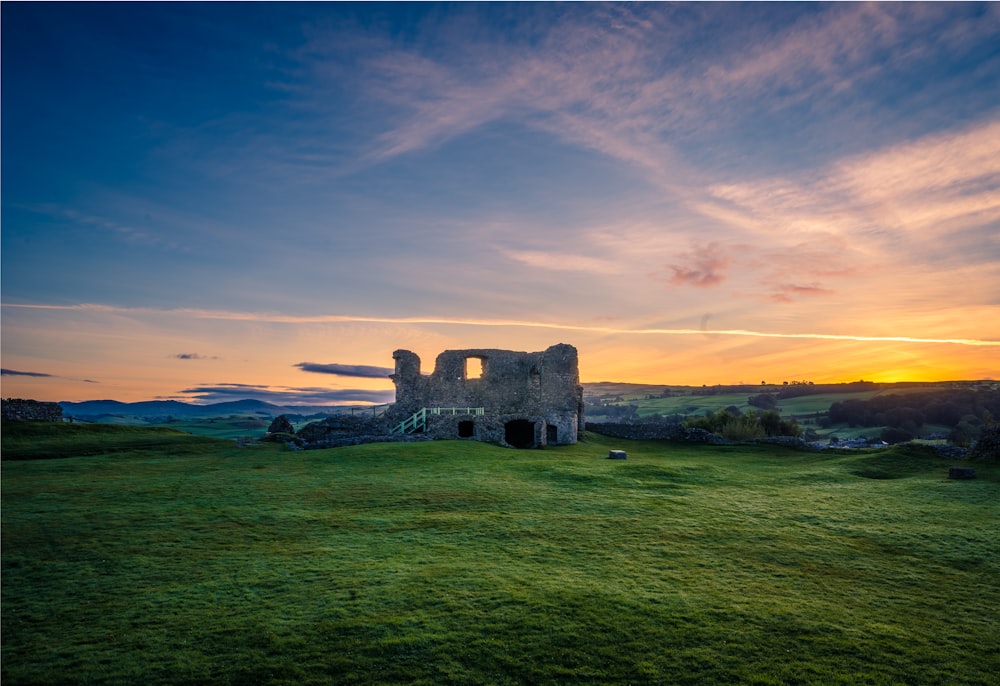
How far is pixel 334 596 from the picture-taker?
9062mm

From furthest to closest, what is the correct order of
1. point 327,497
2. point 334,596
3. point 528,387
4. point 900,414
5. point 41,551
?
point 900,414 → point 528,387 → point 327,497 → point 41,551 → point 334,596

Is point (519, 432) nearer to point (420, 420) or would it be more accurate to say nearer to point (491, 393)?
point (491, 393)

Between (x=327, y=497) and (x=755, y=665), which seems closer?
(x=755, y=665)

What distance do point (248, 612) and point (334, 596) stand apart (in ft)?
4.39

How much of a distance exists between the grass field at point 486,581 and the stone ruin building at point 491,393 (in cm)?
1826

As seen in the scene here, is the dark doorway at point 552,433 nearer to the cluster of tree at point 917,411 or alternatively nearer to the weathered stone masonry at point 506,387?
the weathered stone masonry at point 506,387

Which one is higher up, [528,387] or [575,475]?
[528,387]

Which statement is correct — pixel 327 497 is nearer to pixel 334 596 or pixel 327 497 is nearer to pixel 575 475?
pixel 334 596

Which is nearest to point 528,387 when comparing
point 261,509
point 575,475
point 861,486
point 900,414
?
point 575,475

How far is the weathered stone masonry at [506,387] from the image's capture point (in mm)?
39812

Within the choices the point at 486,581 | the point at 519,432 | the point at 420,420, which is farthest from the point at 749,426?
the point at 486,581

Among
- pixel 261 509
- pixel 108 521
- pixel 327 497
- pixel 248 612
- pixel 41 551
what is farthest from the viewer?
pixel 327 497

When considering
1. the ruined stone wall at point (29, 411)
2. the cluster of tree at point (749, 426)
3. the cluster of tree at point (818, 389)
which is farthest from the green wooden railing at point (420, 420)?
the cluster of tree at point (818, 389)

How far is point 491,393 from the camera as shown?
42094 mm
